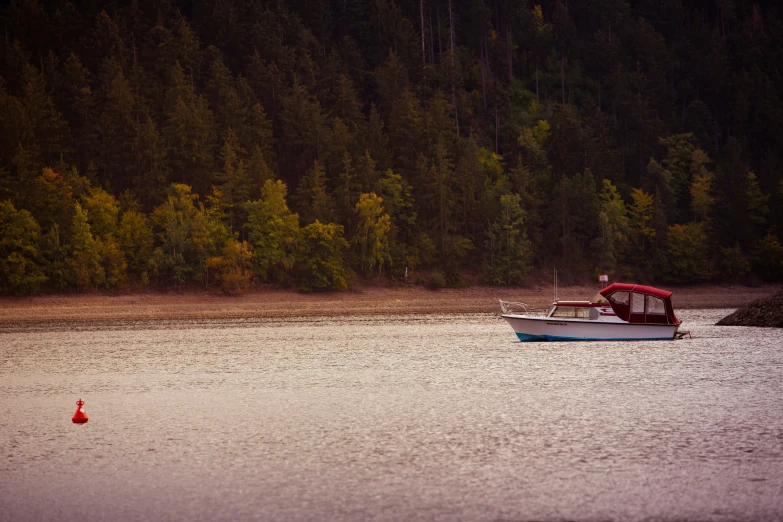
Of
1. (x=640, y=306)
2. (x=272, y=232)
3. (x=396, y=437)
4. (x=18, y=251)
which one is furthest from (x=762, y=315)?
(x=18, y=251)

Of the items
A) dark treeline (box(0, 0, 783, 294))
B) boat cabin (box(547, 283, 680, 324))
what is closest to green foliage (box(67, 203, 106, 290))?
dark treeline (box(0, 0, 783, 294))

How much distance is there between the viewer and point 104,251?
100562mm

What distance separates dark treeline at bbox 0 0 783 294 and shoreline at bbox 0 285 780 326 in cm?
299

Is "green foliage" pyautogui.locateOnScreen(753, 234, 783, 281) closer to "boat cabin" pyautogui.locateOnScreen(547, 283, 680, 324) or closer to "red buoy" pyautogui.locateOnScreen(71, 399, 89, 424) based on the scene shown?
"boat cabin" pyautogui.locateOnScreen(547, 283, 680, 324)

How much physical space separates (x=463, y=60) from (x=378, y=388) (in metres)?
162

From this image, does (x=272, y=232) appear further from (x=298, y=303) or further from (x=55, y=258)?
(x=55, y=258)

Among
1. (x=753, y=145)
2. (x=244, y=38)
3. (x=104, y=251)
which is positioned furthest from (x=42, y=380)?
(x=753, y=145)

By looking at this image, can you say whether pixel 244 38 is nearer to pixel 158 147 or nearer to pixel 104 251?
pixel 158 147

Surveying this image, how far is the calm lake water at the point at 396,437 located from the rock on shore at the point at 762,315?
15.7 metres

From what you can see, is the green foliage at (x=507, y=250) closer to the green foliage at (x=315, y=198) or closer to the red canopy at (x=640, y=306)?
the green foliage at (x=315, y=198)

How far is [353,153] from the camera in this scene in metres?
131

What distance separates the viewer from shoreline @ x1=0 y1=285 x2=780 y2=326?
84.1 meters

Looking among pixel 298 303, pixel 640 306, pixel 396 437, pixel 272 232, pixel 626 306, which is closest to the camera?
pixel 396 437

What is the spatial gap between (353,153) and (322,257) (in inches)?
978
